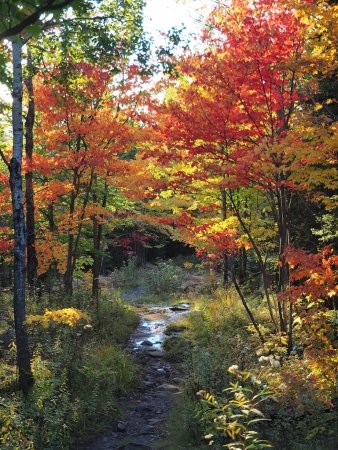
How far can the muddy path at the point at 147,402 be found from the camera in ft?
20.9

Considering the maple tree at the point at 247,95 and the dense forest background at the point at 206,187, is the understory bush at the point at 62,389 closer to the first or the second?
the dense forest background at the point at 206,187

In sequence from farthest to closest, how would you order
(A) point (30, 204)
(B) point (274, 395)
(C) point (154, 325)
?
(C) point (154, 325) → (A) point (30, 204) → (B) point (274, 395)

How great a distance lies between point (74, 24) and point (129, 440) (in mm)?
6994

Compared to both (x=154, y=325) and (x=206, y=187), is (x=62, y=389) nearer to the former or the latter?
(x=206, y=187)

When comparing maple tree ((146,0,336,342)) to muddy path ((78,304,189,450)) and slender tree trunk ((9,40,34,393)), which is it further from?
muddy path ((78,304,189,450))

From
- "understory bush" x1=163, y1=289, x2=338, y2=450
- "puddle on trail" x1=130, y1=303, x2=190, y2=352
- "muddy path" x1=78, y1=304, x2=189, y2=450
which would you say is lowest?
"puddle on trail" x1=130, y1=303, x2=190, y2=352

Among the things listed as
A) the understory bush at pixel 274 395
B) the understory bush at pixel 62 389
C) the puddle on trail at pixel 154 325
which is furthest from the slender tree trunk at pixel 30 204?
the understory bush at pixel 274 395

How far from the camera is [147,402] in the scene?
26.4 ft

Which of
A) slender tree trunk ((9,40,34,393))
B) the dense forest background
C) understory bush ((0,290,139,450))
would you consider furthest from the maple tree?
understory bush ((0,290,139,450))


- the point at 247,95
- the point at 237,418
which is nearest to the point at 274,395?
the point at 237,418

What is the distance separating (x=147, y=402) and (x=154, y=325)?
6.85 meters

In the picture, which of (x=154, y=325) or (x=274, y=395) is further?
(x=154, y=325)

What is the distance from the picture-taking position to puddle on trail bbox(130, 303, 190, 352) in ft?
39.5

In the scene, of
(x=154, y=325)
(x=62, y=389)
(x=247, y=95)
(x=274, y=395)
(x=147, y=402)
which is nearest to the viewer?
(x=274, y=395)
